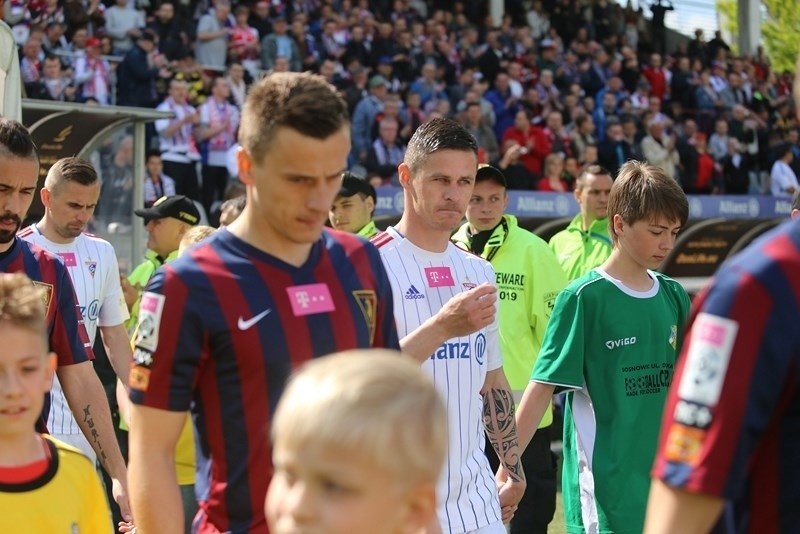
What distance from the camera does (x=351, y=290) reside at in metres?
3.10

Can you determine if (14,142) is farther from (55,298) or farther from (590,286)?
(590,286)

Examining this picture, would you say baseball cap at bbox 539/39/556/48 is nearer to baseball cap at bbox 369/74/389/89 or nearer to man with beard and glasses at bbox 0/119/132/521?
baseball cap at bbox 369/74/389/89

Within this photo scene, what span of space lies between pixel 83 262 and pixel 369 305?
405 centimetres

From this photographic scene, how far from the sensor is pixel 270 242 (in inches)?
118

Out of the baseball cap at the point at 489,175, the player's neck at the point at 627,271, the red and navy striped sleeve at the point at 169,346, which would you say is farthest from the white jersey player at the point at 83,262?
the red and navy striped sleeve at the point at 169,346

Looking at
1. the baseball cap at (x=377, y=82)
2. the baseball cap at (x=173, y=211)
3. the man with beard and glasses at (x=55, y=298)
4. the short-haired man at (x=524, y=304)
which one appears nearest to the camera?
the man with beard and glasses at (x=55, y=298)

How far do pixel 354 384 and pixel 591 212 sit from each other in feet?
22.9

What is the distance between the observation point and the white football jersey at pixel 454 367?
14.7ft

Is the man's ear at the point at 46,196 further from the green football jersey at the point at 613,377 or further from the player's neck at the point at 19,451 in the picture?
the player's neck at the point at 19,451

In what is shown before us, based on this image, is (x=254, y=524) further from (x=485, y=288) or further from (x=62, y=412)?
(x=62, y=412)

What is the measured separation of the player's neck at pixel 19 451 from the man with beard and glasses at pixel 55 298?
1076mm

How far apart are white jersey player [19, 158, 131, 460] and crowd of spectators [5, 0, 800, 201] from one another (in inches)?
320

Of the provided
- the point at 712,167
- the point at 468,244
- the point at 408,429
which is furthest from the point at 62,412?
the point at 712,167

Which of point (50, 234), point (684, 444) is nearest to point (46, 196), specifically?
point (50, 234)
